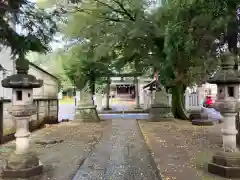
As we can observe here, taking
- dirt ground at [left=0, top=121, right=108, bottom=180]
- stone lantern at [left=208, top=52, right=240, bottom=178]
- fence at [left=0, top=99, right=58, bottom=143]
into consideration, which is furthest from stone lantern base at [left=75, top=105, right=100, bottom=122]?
stone lantern at [left=208, top=52, right=240, bottom=178]

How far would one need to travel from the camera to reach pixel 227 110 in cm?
605

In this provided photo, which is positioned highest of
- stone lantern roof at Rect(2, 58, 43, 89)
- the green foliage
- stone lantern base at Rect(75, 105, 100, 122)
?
the green foliage

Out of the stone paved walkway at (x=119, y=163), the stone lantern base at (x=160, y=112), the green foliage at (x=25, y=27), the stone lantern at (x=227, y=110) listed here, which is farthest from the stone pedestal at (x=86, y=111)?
the stone lantern at (x=227, y=110)

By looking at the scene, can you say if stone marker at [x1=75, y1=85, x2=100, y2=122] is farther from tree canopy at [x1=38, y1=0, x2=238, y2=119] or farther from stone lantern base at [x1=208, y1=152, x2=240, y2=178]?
stone lantern base at [x1=208, y1=152, x2=240, y2=178]

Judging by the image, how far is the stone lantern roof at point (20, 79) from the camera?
6.14 meters

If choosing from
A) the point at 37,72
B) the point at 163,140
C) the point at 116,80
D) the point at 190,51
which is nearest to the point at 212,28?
the point at 190,51

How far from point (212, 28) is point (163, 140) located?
14.1 feet

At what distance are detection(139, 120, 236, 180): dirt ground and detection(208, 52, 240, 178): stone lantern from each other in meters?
0.31

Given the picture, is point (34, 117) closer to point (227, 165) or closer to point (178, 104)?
point (178, 104)

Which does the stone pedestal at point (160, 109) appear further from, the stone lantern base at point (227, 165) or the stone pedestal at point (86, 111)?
the stone lantern base at point (227, 165)

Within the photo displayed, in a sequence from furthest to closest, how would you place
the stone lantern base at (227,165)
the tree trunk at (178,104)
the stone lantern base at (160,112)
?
the tree trunk at (178,104)
the stone lantern base at (160,112)
the stone lantern base at (227,165)

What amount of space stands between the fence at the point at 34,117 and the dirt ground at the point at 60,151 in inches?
21.4

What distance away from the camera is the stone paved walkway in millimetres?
5992

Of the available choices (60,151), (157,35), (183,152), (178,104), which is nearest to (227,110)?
(183,152)
